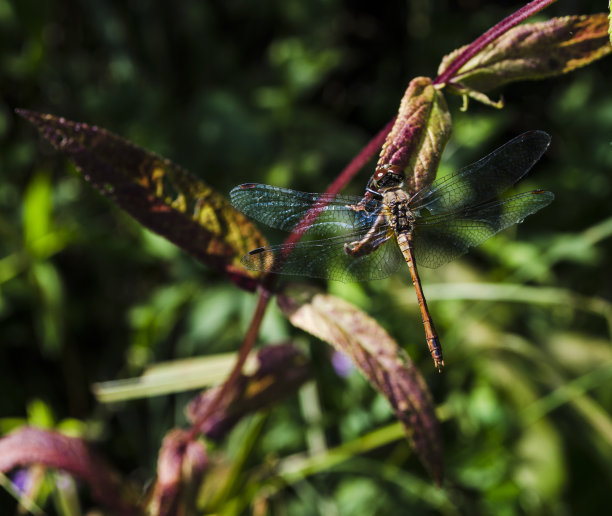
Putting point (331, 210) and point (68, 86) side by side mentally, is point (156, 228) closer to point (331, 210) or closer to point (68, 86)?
point (331, 210)

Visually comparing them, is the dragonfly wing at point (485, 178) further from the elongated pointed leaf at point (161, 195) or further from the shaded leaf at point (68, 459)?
the shaded leaf at point (68, 459)

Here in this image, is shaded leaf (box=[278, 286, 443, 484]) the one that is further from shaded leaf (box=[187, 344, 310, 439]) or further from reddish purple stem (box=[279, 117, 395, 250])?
shaded leaf (box=[187, 344, 310, 439])

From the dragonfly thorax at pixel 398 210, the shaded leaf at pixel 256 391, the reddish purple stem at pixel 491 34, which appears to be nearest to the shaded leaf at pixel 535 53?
the reddish purple stem at pixel 491 34

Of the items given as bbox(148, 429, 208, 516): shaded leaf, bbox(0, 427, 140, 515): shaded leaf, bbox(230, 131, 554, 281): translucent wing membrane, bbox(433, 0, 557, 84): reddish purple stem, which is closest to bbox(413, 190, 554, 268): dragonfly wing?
bbox(230, 131, 554, 281): translucent wing membrane

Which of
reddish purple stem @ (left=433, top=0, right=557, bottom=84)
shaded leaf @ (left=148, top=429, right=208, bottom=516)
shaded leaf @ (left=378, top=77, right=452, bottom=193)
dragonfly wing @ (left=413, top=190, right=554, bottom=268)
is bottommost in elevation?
shaded leaf @ (left=148, top=429, right=208, bottom=516)

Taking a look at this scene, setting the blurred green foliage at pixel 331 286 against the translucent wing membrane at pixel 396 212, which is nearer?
the translucent wing membrane at pixel 396 212

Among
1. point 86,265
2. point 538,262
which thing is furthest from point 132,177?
point 86,265
